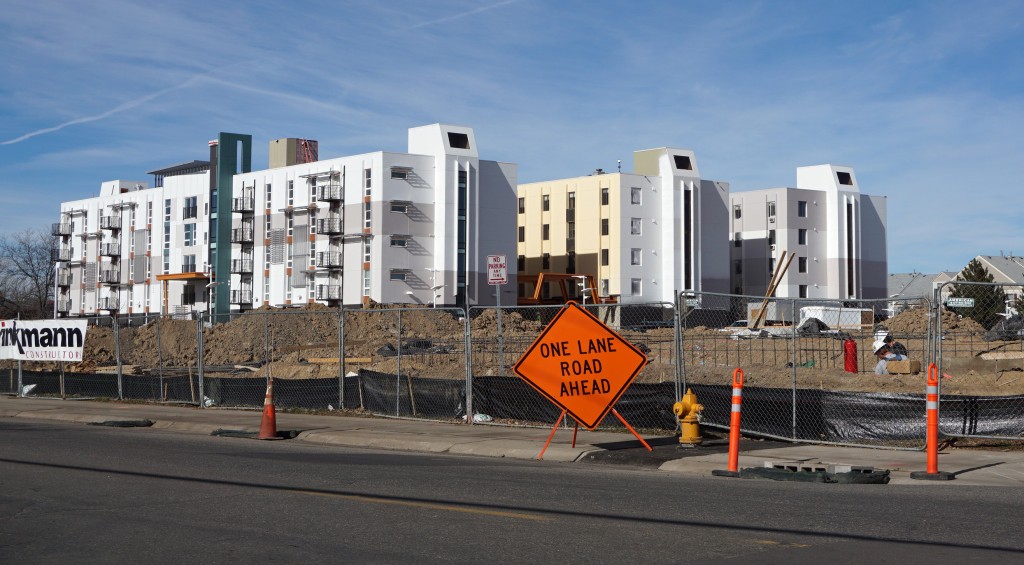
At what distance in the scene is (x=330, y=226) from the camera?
255 feet

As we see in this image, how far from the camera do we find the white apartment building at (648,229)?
88062mm

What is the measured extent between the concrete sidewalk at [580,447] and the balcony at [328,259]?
55273mm

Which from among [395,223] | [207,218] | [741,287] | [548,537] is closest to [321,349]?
[395,223]

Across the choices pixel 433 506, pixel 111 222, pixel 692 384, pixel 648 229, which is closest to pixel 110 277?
pixel 111 222

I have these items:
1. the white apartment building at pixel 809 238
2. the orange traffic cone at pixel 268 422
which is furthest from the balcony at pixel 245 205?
the orange traffic cone at pixel 268 422

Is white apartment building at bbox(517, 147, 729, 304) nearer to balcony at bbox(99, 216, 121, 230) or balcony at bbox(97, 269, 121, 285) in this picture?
balcony at bbox(97, 269, 121, 285)

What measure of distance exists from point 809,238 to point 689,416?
280ft

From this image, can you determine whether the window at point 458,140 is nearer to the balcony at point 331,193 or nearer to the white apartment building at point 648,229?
the balcony at point 331,193

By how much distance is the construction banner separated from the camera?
1048 inches

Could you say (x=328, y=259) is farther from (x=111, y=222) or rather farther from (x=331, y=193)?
(x=111, y=222)

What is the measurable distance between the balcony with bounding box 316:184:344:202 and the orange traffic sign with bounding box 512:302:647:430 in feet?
210

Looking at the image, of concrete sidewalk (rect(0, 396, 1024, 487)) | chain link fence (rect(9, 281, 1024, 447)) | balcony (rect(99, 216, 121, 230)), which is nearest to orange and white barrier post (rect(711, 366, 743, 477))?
concrete sidewalk (rect(0, 396, 1024, 487))

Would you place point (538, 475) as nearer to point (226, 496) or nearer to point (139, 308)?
point (226, 496)

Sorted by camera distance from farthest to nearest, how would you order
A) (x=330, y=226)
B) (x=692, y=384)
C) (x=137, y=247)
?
(x=137, y=247), (x=330, y=226), (x=692, y=384)
